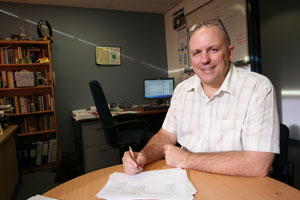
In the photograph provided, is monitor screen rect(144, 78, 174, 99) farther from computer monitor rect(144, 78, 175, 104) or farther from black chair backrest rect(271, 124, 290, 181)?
black chair backrest rect(271, 124, 290, 181)

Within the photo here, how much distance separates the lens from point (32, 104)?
124 inches

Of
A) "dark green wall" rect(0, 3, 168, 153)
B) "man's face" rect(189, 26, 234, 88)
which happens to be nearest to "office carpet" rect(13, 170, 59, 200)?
"dark green wall" rect(0, 3, 168, 153)

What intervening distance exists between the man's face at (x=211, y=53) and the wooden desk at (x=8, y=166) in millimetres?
1816

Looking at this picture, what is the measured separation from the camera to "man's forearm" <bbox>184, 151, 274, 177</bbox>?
0.91 m

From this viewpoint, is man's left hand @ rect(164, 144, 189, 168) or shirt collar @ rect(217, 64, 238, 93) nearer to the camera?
man's left hand @ rect(164, 144, 189, 168)

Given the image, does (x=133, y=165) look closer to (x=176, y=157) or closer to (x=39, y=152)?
(x=176, y=157)

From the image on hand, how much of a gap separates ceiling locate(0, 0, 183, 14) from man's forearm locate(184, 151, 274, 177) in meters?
3.08

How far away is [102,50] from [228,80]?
9.43 feet

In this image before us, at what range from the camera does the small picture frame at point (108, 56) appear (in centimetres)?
364

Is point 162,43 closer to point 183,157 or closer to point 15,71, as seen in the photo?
point 15,71

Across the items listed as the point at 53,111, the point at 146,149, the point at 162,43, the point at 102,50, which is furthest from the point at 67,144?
the point at 146,149

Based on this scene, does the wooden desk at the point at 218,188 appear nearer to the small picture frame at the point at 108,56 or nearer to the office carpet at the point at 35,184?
the office carpet at the point at 35,184

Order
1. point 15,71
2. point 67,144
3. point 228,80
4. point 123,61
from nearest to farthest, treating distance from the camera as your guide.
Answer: point 228,80
point 15,71
point 67,144
point 123,61

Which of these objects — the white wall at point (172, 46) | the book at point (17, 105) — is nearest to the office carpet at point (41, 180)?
the book at point (17, 105)
